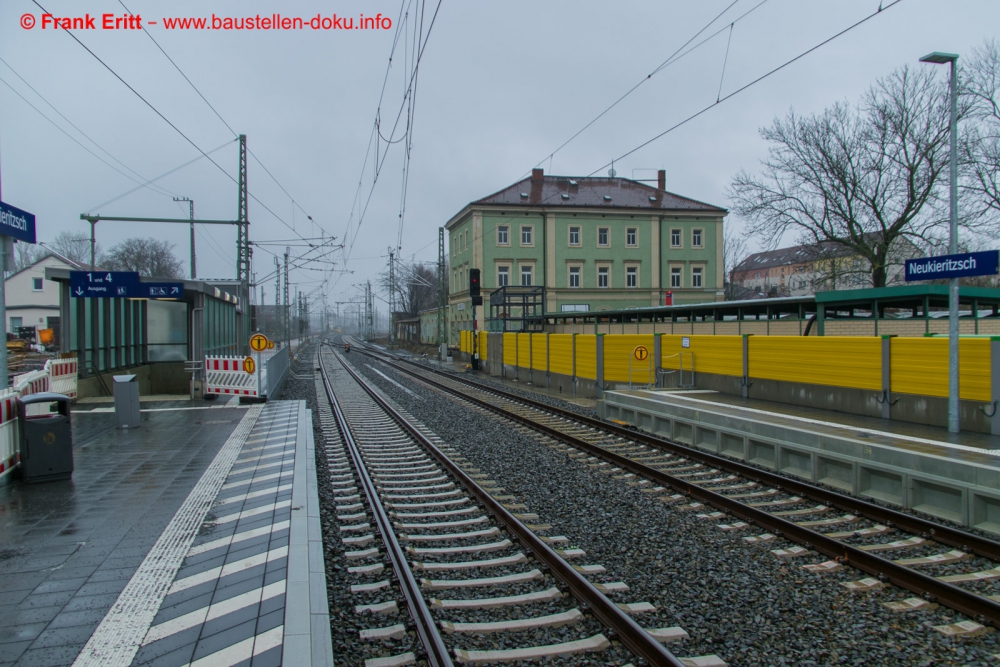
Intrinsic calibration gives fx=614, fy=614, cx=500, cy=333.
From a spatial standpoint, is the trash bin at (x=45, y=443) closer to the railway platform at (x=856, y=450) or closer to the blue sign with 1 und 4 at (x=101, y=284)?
the blue sign with 1 und 4 at (x=101, y=284)

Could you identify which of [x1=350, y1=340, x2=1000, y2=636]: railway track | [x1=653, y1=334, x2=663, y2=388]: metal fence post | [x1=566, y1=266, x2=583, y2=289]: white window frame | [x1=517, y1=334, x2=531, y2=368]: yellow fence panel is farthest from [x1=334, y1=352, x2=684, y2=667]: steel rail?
[x1=566, y1=266, x2=583, y2=289]: white window frame

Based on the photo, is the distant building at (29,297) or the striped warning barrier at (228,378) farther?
the distant building at (29,297)

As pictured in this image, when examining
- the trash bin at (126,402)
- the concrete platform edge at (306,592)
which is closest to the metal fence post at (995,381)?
the concrete platform edge at (306,592)

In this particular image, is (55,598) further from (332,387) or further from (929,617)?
(332,387)

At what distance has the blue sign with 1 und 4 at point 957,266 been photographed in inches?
335

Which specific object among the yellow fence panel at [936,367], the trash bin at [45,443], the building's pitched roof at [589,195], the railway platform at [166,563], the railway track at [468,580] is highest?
the building's pitched roof at [589,195]

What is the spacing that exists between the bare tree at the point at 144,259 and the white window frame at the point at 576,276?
3692 cm

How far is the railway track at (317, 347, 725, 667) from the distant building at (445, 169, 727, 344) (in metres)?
39.3

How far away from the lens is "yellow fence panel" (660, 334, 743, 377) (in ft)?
48.9

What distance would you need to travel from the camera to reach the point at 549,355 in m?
23.8

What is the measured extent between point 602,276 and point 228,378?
35989mm

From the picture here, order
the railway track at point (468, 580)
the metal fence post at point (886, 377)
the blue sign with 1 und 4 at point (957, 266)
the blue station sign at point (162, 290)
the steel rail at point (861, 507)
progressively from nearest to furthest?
the railway track at point (468, 580), the steel rail at point (861, 507), the blue sign with 1 und 4 at point (957, 266), the metal fence post at point (886, 377), the blue station sign at point (162, 290)

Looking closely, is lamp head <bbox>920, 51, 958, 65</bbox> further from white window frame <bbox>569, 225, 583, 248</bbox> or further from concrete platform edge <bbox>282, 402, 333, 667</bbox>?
white window frame <bbox>569, 225, 583, 248</bbox>

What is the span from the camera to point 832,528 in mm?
6473
